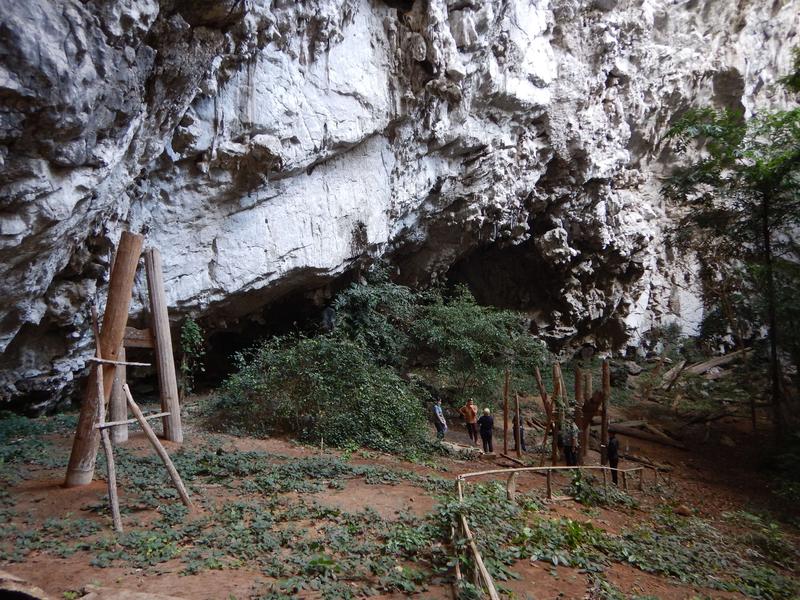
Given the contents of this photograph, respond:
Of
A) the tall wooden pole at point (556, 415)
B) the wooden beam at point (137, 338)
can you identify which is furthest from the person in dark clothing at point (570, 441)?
the wooden beam at point (137, 338)

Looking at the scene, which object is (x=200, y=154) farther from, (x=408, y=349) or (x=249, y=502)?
(x=408, y=349)

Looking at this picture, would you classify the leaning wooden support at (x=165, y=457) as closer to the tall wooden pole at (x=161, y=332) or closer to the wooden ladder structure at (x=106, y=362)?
the wooden ladder structure at (x=106, y=362)

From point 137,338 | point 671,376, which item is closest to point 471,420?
point 137,338

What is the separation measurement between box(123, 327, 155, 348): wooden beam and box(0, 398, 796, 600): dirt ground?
5.61 ft

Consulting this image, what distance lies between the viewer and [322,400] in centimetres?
1016

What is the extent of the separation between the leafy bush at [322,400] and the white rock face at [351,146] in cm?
248

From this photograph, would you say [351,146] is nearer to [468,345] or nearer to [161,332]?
[468,345]

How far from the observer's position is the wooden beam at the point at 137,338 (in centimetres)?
684

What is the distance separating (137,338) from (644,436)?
15.9m

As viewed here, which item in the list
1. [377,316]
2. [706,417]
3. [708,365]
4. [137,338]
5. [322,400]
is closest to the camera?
[137,338]

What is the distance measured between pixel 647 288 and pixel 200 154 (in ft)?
75.9

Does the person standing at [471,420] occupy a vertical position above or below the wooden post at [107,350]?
below

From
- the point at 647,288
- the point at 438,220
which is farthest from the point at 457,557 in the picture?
the point at 647,288

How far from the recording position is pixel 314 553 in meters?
4.52
